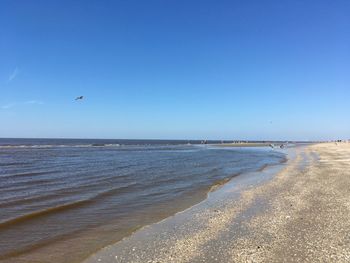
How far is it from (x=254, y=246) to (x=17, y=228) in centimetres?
830

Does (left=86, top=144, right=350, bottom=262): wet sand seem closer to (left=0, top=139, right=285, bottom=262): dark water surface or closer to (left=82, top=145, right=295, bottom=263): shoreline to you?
(left=82, top=145, right=295, bottom=263): shoreline

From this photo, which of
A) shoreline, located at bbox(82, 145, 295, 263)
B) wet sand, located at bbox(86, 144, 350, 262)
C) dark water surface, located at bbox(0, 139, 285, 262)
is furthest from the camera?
dark water surface, located at bbox(0, 139, 285, 262)

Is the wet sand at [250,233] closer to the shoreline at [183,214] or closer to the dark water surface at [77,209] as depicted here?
the shoreline at [183,214]

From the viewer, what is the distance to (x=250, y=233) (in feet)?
A: 37.4

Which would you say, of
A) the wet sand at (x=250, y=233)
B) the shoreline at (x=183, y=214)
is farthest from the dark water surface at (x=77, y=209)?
the wet sand at (x=250, y=233)

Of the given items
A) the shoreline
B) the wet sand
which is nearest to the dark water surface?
the shoreline

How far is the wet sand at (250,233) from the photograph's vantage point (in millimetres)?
9297

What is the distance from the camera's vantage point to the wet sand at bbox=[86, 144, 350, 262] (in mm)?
9297

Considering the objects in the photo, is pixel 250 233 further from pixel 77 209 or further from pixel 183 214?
pixel 77 209

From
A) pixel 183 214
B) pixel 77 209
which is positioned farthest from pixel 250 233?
pixel 77 209

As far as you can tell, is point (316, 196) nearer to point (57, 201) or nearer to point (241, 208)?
point (241, 208)

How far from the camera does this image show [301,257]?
8.99m

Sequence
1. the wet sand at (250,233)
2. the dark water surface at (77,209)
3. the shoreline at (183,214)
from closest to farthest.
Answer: the wet sand at (250,233)
the shoreline at (183,214)
the dark water surface at (77,209)

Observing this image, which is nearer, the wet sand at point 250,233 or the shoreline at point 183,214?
the wet sand at point 250,233
